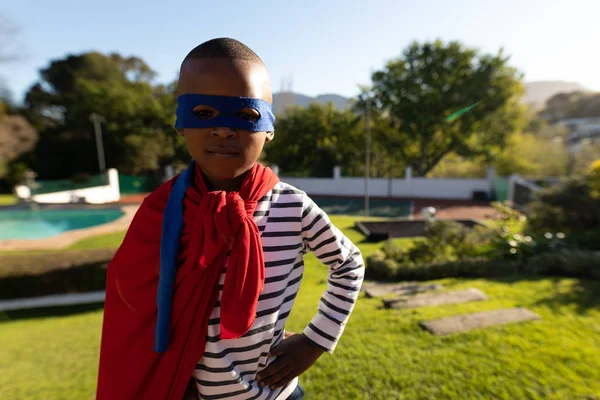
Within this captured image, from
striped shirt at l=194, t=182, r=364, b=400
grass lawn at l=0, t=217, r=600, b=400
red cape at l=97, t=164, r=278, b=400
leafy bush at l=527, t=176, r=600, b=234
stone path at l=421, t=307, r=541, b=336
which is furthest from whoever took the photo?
leafy bush at l=527, t=176, r=600, b=234

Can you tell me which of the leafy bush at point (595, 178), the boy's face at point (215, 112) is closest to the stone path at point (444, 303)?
the boy's face at point (215, 112)

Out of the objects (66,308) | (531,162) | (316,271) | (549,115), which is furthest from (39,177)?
(549,115)

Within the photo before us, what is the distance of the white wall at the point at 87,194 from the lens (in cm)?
1814

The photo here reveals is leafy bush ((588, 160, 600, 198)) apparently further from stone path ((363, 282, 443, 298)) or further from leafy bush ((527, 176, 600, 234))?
stone path ((363, 282, 443, 298))

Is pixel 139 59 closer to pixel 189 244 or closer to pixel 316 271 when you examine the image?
pixel 316 271

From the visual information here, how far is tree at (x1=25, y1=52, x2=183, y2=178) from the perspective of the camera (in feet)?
84.4

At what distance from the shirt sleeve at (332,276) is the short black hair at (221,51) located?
0.54 metres

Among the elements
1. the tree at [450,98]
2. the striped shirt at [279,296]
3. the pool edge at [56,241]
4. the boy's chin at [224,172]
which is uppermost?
the tree at [450,98]

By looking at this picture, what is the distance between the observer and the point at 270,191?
123cm

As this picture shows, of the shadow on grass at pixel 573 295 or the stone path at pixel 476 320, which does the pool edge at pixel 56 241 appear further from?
the shadow on grass at pixel 573 295

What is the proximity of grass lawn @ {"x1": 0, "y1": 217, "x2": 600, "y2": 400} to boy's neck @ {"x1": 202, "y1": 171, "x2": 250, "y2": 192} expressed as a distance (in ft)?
6.38

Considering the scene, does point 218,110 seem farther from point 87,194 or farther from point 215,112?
point 87,194

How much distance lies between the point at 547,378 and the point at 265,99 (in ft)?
9.86

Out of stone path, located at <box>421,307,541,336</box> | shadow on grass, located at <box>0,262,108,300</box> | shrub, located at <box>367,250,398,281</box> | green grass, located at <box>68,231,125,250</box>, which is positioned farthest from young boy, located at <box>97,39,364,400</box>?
Result: green grass, located at <box>68,231,125,250</box>
